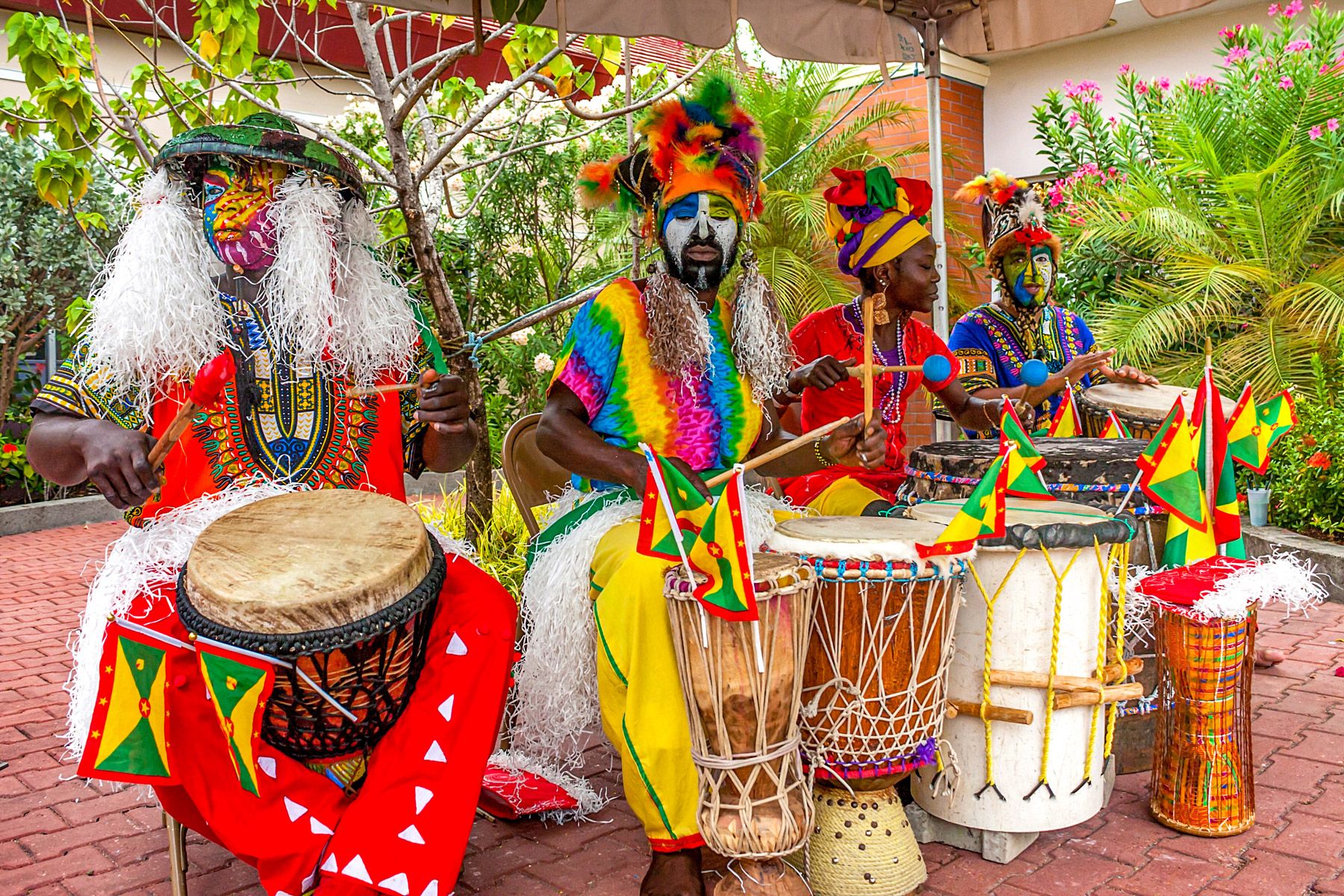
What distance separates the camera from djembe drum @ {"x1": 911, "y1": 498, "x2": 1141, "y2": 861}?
2879mm

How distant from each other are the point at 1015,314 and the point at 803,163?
162 inches

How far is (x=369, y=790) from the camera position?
103 inches

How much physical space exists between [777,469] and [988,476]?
1.15m

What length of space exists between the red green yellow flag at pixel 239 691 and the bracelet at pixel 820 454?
1.84 metres


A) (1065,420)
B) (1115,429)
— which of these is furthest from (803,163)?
(1115,429)

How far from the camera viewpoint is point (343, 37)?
10641 mm

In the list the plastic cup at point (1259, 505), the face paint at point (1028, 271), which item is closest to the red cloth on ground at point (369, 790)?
the face paint at point (1028, 271)

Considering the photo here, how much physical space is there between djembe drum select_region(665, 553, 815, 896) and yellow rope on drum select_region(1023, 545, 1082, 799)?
2.29 ft

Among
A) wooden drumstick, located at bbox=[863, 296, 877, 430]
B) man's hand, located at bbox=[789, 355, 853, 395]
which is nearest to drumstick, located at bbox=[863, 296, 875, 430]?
wooden drumstick, located at bbox=[863, 296, 877, 430]

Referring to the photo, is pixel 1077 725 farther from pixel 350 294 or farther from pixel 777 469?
pixel 350 294

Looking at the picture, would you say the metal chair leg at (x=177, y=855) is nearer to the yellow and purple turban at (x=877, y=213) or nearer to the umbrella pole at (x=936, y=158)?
the yellow and purple turban at (x=877, y=213)

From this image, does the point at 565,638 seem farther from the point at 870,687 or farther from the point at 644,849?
the point at 870,687

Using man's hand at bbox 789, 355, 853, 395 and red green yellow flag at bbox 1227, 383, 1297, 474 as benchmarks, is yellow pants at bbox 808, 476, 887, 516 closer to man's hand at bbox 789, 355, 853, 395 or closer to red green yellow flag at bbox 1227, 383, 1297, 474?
man's hand at bbox 789, 355, 853, 395

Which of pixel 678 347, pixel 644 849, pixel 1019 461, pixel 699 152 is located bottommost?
pixel 644 849
